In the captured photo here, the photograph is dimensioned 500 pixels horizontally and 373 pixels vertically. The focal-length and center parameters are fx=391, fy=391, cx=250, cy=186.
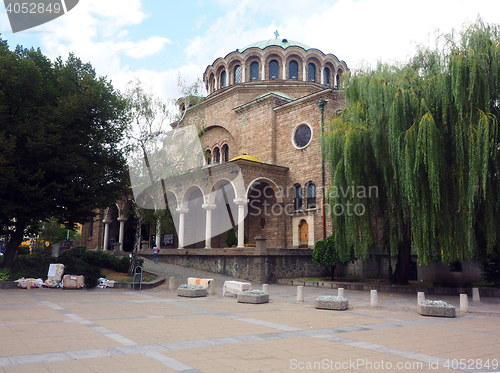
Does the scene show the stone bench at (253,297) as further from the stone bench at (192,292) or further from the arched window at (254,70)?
the arched window at (254,70)

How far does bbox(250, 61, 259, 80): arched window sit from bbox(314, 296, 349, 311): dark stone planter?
25089 millimetres

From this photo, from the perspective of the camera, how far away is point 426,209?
508 inches

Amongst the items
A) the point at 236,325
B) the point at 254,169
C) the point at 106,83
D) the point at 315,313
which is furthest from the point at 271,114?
the point at 236,325

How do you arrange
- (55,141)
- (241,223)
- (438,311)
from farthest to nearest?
(241,223), (55,141), (438,311)

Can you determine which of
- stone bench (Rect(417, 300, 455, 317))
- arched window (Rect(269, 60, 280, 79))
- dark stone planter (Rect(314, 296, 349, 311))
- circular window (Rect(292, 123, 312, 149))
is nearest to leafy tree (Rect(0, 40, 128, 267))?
dark stone planter (Rect(314, 296, 349, 311))

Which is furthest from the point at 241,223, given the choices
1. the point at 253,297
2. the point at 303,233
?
the point at 253,297

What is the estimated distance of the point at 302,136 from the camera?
1062 inches

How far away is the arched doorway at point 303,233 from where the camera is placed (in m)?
25.6

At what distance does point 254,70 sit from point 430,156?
2316 cm

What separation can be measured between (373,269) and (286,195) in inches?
311

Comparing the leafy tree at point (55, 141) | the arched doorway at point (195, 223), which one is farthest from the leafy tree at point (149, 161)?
the arched doorway at point (195, 223)

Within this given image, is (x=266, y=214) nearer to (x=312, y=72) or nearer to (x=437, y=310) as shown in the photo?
(x=312, y=72)

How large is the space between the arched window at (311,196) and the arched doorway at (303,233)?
1190 millimetres

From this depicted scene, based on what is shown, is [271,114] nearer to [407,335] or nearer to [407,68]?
[407,68]
